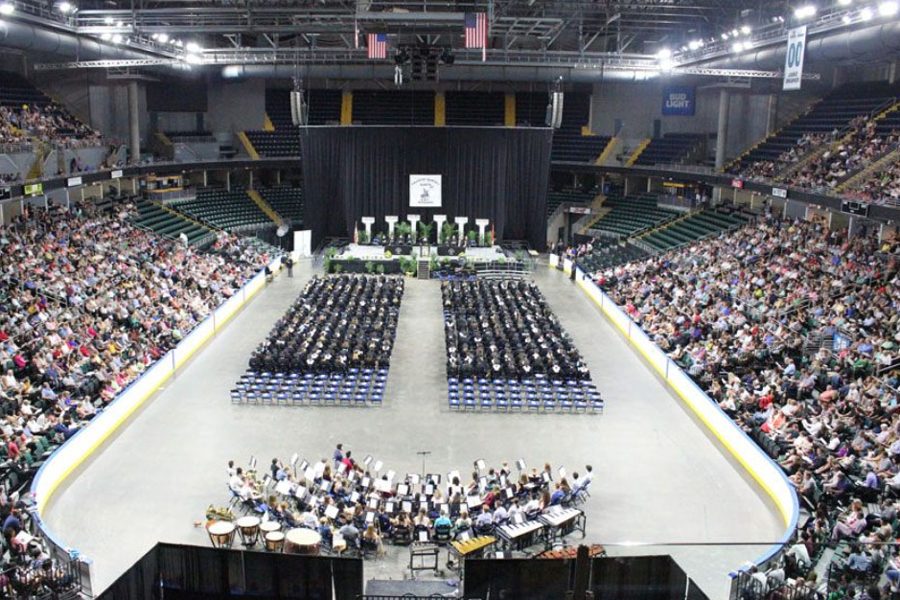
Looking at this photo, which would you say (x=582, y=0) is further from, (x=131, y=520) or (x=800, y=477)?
(x=131, y=520)

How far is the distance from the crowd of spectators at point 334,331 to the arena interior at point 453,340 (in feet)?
0.52

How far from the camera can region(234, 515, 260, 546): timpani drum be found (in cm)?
1489

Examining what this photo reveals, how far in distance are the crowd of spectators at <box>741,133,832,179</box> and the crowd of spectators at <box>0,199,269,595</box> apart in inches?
981

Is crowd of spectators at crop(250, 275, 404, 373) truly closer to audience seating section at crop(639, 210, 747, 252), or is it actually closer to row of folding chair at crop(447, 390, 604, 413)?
row of folding chair at crop(447, 390, 604, 413)

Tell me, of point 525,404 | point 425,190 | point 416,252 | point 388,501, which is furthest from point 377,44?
point 388,501

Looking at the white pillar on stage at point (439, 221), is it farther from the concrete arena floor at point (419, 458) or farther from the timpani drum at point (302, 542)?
the timpani drum at point (302, 542)

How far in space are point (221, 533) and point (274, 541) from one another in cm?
94

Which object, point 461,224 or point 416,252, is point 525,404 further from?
point 461,224

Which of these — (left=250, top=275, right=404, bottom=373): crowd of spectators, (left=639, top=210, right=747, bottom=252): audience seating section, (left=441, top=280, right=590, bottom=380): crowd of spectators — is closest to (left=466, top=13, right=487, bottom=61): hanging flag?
(left=441, top=280, right=590, bottom=380): crowd of spectators

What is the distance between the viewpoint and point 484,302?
32594mm

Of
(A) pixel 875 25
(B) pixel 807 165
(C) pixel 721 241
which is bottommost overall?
(C) pixel 721 241

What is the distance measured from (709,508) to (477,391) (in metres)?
8.35

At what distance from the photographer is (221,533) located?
14492 mm

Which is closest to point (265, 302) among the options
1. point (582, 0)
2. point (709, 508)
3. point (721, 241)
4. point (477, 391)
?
point (477, 391)
